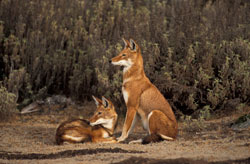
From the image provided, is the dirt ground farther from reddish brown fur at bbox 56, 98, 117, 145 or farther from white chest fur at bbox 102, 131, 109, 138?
white chest fur at bbox 102, 131, 109, 138

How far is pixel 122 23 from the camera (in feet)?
41.4

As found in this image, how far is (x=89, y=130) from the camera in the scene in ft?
24.4

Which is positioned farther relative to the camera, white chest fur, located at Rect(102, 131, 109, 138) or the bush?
the bush

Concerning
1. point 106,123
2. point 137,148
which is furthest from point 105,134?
point 137,148

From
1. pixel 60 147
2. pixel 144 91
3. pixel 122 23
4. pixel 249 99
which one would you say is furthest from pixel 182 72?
pixel 60 147

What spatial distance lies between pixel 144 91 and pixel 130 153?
6.00 ft

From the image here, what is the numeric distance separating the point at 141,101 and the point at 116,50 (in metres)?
3.41

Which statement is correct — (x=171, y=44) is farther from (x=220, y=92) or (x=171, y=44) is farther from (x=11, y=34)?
(x=11, y=34)

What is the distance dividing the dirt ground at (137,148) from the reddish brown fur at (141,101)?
12.7 inches

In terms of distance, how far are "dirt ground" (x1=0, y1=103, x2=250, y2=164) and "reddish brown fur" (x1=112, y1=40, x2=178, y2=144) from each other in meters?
0.32

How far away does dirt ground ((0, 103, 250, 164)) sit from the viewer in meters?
5.33

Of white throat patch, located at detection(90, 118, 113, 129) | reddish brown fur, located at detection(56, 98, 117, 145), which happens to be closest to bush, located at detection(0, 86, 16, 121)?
reddish brown fur, located at detection(56, 98, 117, 145)

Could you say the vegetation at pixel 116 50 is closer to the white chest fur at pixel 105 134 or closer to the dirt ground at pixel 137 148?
the dirt ground at pixel 137 148

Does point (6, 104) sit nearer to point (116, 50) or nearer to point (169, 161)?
point (116, 50)
